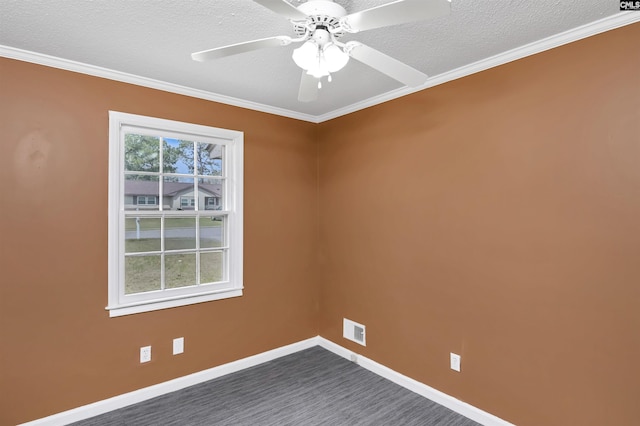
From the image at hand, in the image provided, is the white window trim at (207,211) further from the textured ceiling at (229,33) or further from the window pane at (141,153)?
the textured ceiling at (229,33)

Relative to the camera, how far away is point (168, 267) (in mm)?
2920

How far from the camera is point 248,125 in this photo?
3293mm

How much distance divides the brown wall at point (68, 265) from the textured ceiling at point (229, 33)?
10.1 inches

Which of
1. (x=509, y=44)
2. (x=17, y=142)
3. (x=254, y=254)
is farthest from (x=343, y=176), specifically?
(x=17, y=142)

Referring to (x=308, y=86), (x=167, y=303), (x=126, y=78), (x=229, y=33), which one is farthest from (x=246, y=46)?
(x=167, y=303)

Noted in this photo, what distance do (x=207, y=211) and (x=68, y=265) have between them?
1.12 m

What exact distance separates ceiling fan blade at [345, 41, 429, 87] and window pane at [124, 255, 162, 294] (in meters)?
2.32

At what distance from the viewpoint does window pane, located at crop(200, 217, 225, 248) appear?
313cm

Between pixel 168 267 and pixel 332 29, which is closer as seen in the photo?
pixel 332 29

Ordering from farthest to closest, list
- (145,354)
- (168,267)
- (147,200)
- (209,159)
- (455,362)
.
Result: (209,159), (168,267), (147,200), (145,354), (455,362)

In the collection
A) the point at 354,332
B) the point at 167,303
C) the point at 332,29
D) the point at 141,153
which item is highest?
the point at 332,29

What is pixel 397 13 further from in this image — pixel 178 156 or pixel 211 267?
pixel 211 267

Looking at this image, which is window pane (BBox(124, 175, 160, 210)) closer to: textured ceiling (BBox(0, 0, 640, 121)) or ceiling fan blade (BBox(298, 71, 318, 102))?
textured ceiling (BBox(0, 0, 640, 121))

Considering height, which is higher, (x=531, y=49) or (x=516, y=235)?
(x=531, y=49)
